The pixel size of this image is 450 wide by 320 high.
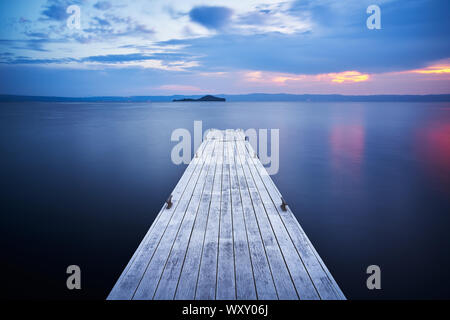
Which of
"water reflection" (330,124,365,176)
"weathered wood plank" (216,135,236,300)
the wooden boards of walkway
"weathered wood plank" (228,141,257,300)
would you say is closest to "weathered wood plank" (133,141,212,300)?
the wooden boards of walkway

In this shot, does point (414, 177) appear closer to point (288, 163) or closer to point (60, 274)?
point (288, 163)

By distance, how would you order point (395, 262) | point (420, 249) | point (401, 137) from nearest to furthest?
point (395, 262) → point (420, 249) → point (401, 137)

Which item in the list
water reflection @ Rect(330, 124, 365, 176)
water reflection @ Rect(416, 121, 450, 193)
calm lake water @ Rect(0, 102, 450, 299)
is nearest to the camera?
calm lake water @ Rect(0, 102, 450, 299)

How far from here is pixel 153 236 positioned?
12.0ft

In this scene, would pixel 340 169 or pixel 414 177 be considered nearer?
pixel 414 177

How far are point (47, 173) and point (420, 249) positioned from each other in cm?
1000

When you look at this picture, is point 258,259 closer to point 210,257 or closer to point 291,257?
point 291,257

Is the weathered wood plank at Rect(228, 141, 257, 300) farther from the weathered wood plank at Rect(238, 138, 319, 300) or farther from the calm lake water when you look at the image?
the calm lake water

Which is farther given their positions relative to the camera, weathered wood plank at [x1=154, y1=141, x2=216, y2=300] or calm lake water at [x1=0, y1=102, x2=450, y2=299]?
calm lake water at [x1=0, y1=102, x2=450, y2=299]

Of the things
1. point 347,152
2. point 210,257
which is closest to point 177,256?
point 210,257

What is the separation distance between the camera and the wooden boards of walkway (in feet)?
8.71

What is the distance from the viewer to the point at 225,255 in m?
3.24

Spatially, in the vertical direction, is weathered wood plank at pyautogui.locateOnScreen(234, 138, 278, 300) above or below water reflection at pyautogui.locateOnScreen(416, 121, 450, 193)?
below
